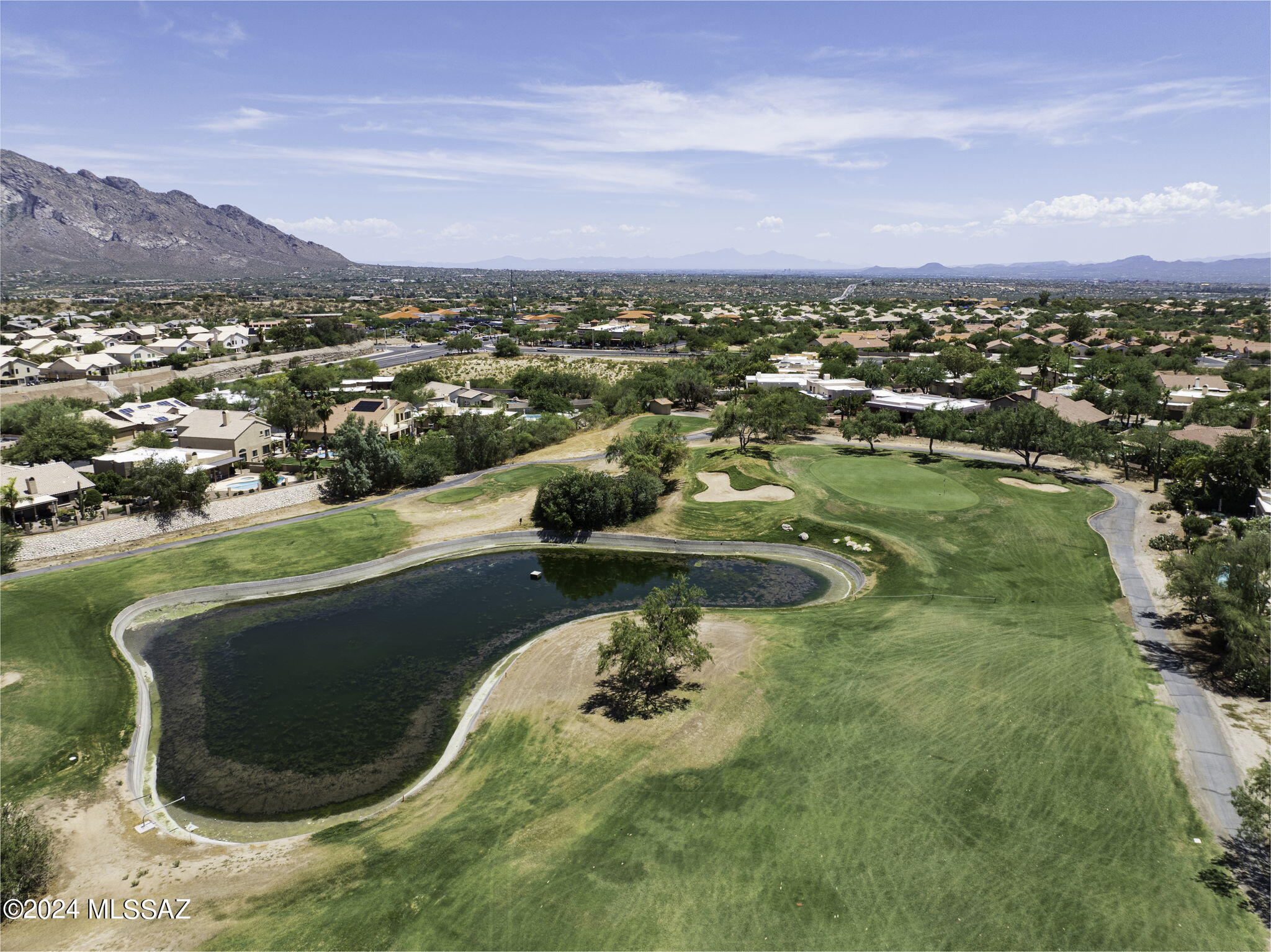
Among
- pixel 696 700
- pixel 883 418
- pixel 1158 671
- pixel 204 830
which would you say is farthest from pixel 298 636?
pixel 883 418

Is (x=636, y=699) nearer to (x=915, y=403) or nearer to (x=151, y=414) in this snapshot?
(x=915, y=403)

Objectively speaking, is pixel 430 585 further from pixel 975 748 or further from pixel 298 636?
pixel 975 748

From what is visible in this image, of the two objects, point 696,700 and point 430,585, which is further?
Answer: point 430,585

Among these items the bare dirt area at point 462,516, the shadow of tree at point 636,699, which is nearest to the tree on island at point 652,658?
the shadow of tree at point 636,699

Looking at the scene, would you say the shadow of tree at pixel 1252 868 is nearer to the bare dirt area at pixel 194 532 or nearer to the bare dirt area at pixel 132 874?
the bare dirt area at pixel 132 874

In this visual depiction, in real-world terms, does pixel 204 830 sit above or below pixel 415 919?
below
